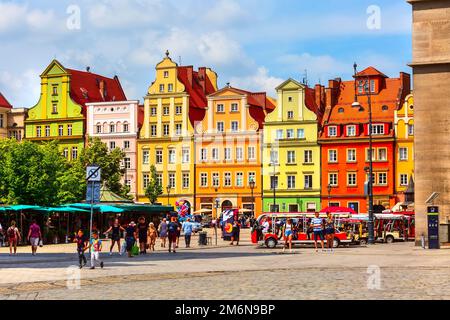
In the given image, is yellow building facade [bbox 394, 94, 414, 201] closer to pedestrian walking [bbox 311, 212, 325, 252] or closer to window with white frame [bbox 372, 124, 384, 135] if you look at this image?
window with white frame [bbox 372, 124, 384, 135]

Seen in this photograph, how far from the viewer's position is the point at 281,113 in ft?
313

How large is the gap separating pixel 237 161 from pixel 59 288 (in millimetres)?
76310

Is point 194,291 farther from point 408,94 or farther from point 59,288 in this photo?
point 408,94

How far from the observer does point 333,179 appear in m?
94.1

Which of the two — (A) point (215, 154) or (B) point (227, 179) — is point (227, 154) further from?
(B) point (227, 179)

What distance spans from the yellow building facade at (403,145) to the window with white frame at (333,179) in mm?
6254

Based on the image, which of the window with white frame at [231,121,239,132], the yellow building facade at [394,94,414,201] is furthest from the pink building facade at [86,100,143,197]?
the yellow building facade at [394,94,414,201]

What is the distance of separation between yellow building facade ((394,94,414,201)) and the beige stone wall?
45.5 m

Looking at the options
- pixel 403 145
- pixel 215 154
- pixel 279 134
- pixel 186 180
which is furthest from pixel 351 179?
pixel 186 180

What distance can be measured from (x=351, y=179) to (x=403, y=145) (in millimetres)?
6274

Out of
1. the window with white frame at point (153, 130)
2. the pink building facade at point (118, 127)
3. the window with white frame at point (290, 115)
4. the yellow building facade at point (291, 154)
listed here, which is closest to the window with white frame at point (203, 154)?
the window with white frame at point (153, 130)

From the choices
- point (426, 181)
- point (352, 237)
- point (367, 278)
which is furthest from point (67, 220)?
point (367, 278)

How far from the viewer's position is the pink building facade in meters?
100

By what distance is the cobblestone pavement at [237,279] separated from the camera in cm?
1884
